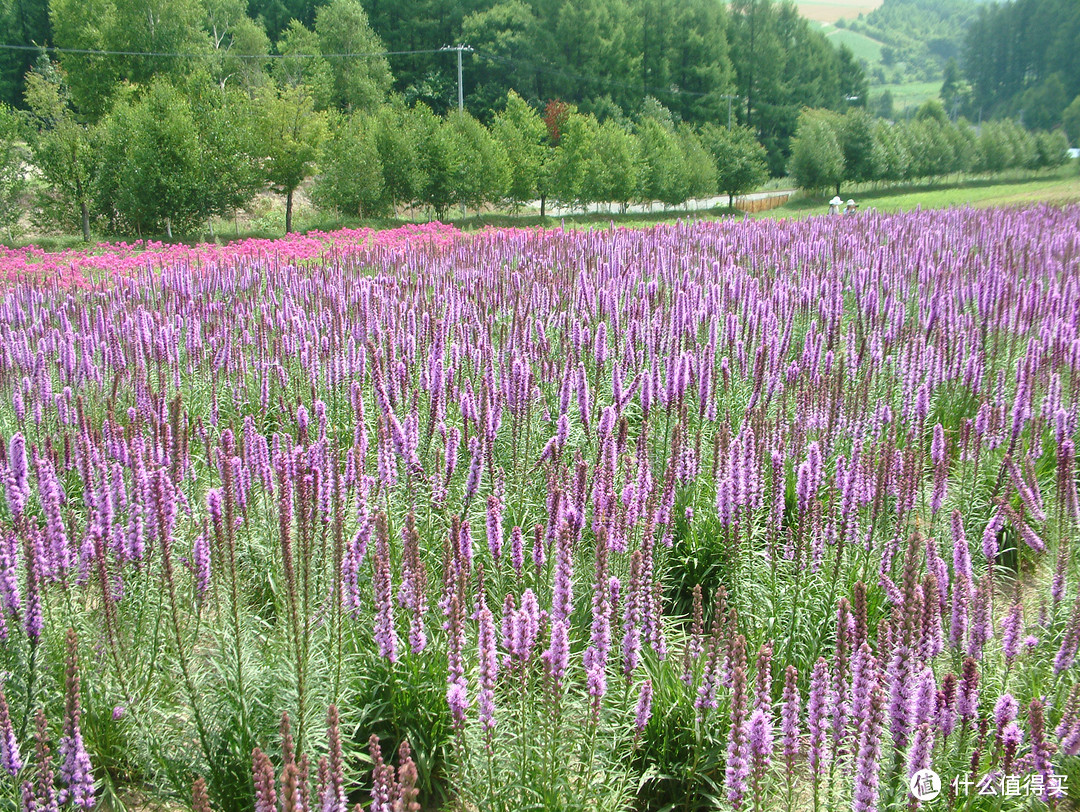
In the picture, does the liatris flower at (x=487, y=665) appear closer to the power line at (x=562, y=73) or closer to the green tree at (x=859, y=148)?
the green tree at (x=859, y=148)

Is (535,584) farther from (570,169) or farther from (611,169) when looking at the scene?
(611,169)

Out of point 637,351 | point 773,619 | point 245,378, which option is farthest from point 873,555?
point 245,378

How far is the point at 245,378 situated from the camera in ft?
23.9

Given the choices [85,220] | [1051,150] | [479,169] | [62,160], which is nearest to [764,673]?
[85,220]

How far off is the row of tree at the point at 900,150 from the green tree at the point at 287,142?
35.6 meters

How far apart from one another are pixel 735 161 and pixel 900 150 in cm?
1945

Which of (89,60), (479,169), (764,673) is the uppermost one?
(89,60)

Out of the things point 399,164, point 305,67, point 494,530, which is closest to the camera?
point 494,530

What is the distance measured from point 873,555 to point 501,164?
3780 cm

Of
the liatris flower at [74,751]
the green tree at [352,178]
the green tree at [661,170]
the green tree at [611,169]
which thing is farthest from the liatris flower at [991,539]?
the green tree at [661,170]

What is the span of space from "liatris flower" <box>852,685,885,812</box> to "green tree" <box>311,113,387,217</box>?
37.0m

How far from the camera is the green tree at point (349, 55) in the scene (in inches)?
2530

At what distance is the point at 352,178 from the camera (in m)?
36.2

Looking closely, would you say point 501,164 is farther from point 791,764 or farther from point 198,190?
point 791,764
